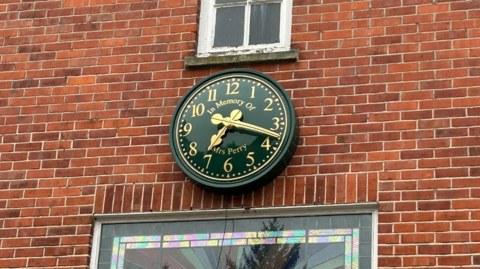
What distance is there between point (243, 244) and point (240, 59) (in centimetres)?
177

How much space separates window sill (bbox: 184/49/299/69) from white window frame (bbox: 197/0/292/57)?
138 mm

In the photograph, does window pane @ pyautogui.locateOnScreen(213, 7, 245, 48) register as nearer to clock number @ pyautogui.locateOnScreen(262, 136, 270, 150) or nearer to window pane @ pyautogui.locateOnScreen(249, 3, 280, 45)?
window pane @ pyautogui.locateOnScreen(249, 3, 280, 45)

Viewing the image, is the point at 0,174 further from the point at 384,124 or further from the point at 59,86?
the point at 384,124

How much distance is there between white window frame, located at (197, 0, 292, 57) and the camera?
10422 millimetres

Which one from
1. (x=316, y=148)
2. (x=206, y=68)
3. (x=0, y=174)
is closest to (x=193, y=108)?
(x=206, y=68)

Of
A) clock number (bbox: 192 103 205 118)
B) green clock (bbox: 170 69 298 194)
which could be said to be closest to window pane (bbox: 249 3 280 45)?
green clock (bbox: 170 69 298 194)

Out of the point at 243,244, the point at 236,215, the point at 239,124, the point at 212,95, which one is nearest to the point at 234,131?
the point at 239,124

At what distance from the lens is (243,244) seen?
9.62 metres

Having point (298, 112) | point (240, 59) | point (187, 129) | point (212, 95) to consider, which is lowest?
point (187, 129)

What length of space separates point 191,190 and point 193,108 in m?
0.76

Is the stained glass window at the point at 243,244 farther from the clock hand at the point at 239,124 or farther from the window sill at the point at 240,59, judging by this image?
the window sill at the point at 240,59

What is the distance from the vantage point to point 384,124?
9656 mm

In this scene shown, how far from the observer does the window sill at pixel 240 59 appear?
1018cm

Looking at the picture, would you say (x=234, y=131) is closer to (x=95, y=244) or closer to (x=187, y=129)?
(x=187, y=129)
